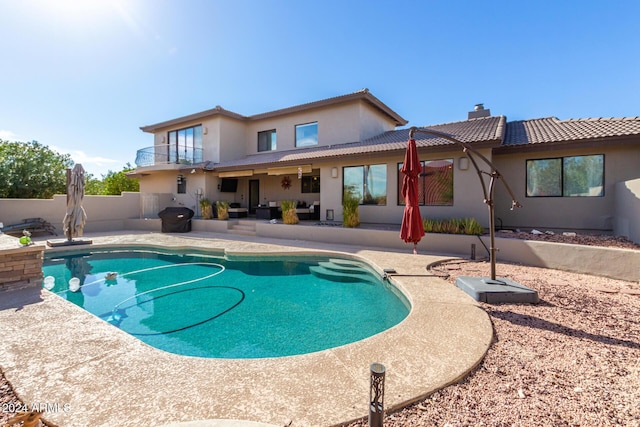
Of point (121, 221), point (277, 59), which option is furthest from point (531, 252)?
point (121, 221)

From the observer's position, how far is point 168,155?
22.0m

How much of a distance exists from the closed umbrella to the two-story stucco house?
7256 mm

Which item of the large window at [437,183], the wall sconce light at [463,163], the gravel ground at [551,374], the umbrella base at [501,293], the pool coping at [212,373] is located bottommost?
the gravel ground at [551,374]

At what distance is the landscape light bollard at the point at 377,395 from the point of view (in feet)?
6.27

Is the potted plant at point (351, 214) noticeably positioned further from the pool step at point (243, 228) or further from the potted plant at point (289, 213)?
the pool step at point (243, 228)

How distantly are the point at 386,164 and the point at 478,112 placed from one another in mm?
6808

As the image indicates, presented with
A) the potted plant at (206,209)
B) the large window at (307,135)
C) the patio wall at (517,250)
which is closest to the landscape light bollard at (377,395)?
the patio wall at (517,250)

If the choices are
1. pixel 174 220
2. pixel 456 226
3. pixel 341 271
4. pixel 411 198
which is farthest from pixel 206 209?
pixel 411 198

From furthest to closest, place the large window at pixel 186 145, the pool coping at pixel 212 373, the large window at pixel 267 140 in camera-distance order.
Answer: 1. the large window at pixel 186 145
2. the large window at pixel 267 140
3. the pool coping at pixel 212 373

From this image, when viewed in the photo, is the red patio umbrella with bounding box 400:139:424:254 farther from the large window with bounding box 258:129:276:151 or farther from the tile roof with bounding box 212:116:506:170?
the large window with bounding box 258:129:276:151

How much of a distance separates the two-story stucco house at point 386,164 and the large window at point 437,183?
0.14 ft

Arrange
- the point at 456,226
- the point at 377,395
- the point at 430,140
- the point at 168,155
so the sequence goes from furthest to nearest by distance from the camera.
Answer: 1. the point at 168,155
2. the point at 430,140
3. the point at 456,226
4. the point at 377,395

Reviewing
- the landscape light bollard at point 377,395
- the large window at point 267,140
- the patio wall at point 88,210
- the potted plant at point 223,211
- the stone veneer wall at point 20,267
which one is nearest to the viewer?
the landscape light bollard at point 377,395

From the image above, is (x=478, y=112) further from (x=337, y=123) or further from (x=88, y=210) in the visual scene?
(x=88, y=210)
